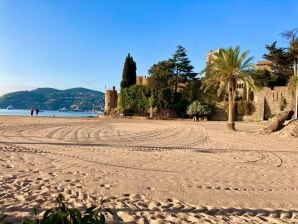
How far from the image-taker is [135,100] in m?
50.4

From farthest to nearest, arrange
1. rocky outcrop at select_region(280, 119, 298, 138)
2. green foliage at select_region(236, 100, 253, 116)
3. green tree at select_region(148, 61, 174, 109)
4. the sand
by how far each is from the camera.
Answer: green tree at select_region(148, 61, 174, 109), green foliage at select_region(236, 100, 253, 116), rocky outcrop at select_region(280, 119, 298, 138), the sand

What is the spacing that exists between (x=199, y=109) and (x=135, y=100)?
9801 millimetres

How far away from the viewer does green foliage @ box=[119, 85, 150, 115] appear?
163 ft

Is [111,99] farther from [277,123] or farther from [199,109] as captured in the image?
[277,123]

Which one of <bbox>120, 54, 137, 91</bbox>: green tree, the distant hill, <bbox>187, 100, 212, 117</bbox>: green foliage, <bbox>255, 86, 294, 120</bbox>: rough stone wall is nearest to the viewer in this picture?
<bbox>255, 86, 294, 120</bbox>: rough stone wall

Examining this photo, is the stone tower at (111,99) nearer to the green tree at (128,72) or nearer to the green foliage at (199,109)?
the green tree at (128,72)

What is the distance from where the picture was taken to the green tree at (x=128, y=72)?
54.7 metres

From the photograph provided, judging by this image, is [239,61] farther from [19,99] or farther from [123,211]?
[19,99]

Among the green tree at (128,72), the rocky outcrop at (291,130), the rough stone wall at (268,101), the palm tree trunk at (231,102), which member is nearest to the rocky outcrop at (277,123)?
the rocky outcrop at (291,130)

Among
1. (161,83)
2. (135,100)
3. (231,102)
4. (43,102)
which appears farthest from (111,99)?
(43,102)

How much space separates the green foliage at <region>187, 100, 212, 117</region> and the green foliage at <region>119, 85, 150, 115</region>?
22.0 feet

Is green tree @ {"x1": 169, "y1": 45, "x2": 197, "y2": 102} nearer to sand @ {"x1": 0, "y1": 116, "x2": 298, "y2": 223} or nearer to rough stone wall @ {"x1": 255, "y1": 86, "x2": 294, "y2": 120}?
rough stone wall @ {"x1": 255, "y1": 86, "x2": 294, "y2": 120}

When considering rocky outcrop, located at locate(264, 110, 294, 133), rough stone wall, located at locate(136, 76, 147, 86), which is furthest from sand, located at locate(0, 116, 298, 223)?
rough stone wall, located at locate(136, 76, 147, 86)

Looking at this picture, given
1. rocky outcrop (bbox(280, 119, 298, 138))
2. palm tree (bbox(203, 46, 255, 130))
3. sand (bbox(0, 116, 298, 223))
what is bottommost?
sand (bbox(0, 116, 298, 223))
